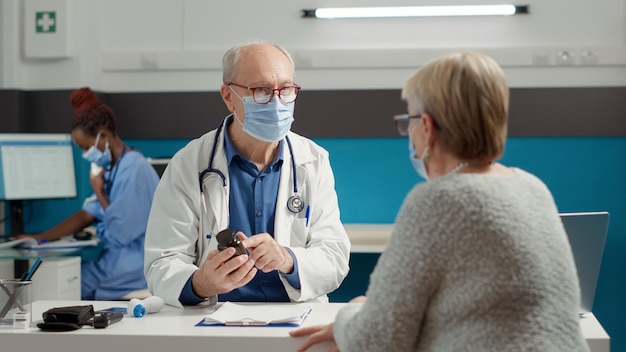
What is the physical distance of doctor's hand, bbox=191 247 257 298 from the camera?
2.25 meters

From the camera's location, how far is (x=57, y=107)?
16.9 feet

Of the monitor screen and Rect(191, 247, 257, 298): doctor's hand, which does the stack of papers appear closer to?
Rect(191, 247, 257, 298): doctor's hand

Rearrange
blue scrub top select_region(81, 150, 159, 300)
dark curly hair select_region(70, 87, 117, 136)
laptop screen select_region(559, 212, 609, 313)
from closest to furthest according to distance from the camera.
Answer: laptop screen select_region(559, 212, 609, 313) → blue scrub top select_region(81, 150, 159, 300) → dark curly hair select_region(70, 87, 117, 136)

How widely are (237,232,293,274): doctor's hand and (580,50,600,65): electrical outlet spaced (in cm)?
301

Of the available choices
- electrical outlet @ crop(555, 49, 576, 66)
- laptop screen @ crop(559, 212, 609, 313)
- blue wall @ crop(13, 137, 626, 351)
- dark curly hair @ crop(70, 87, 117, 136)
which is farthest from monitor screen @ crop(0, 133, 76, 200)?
laptop screen @ crop(559, 212, 609, 313)

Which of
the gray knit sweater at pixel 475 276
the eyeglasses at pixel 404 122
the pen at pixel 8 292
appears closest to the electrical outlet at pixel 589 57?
the eyeglasses at pixel 404 122

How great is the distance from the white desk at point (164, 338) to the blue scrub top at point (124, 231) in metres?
2.23

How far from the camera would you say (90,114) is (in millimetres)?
4652

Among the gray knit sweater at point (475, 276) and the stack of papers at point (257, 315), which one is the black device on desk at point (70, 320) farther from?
the gray knit sweater at point (475, 276)

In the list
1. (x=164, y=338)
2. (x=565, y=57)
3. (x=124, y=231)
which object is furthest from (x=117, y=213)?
(x=565, y=57)

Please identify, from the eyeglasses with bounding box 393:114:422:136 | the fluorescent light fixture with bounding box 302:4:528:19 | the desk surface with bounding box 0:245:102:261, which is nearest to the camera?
the eyeglasses with bounding box 393:114:422:136

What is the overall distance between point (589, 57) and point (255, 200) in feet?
9.44

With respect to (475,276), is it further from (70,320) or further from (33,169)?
(33,169)

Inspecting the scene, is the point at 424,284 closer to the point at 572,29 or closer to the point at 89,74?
the point at 572,29
